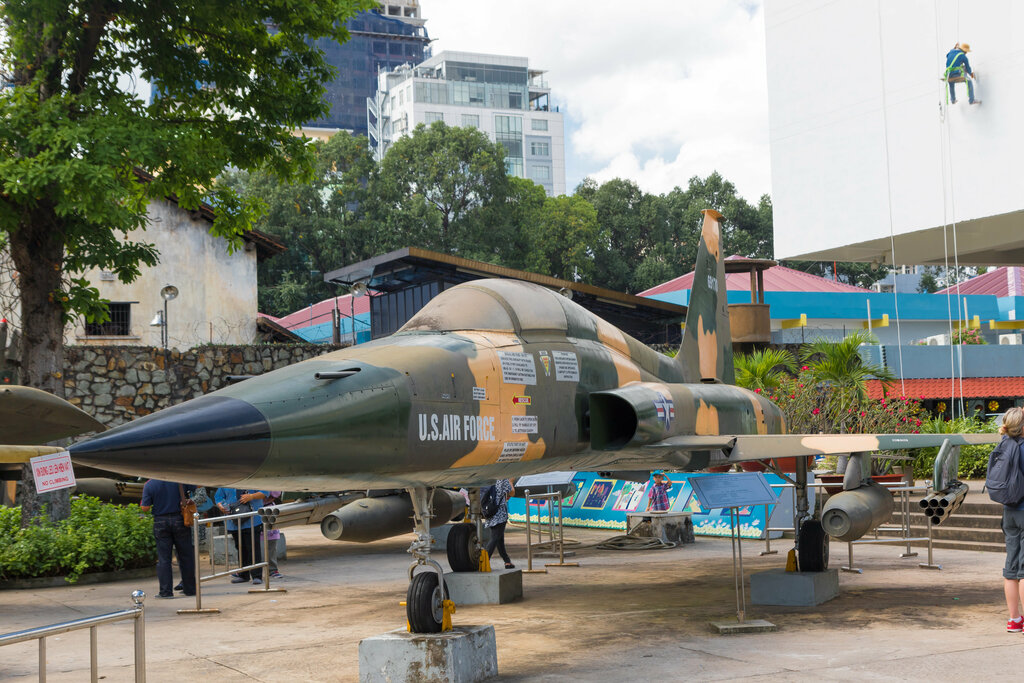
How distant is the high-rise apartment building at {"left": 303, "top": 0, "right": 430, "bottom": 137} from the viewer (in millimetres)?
151500

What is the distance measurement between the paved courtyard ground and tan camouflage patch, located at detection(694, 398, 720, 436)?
1.88 meters

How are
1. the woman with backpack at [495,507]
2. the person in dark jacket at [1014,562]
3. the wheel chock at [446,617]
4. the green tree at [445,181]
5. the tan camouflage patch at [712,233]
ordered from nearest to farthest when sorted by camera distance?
1. the wheel chock at [446,617]
2. the person in dark jacket at [1014,562]
3. the woman with backpack at [495,507]
4. the tan camouflage patch at [712,233]
5. the green tree at [445,181]

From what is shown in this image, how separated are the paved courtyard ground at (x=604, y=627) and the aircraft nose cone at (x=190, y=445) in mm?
2817

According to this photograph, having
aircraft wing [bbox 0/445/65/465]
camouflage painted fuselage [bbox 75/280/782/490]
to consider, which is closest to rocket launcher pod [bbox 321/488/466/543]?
camouflage painted fuselage [bbox 75/280/782/490]

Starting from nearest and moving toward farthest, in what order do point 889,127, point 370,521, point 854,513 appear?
point 854,513 < point 370,521 < point 889,127

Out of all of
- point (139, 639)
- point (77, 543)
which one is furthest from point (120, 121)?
point (139, 639)

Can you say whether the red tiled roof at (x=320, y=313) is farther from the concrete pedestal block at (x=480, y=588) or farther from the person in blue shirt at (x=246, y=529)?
the concrete pedestal block at (x=480, y=588)

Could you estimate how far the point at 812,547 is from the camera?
10.3 m

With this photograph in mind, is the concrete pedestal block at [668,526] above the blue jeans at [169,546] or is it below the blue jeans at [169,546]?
below

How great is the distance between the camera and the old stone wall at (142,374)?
20.6 m

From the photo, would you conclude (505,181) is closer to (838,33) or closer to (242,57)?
(838,33)

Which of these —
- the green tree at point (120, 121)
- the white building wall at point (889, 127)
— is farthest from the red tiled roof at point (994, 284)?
the green tree at point (120, 121)

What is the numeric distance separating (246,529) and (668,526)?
23.6ft

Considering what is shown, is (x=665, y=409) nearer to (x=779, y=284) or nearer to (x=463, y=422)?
(x=463, y=422)
